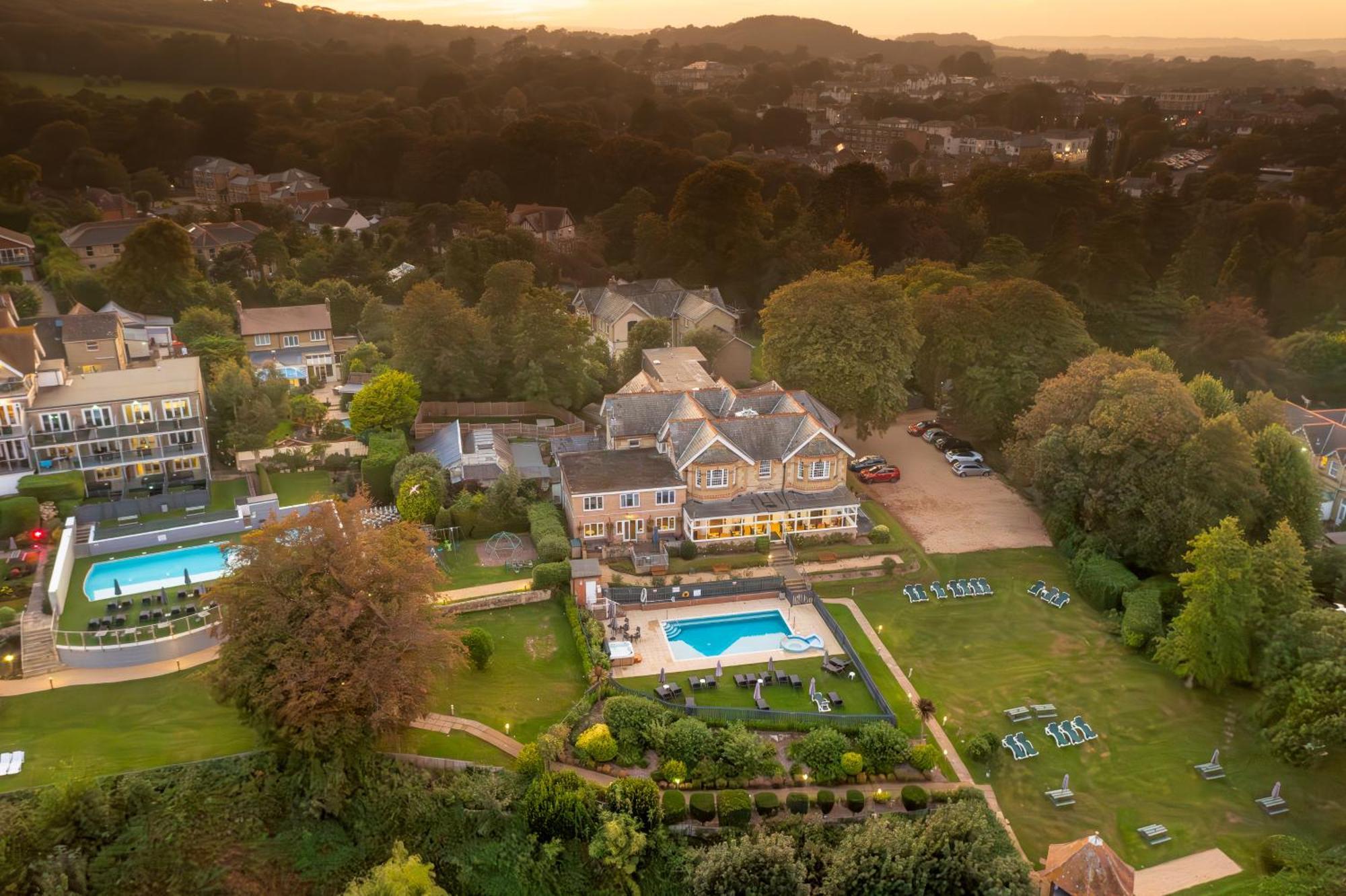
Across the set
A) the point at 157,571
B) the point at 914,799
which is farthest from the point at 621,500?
the point at 157,571

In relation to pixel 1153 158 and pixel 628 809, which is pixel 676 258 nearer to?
pixel 628 809

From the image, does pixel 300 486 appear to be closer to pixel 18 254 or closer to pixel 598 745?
pixel 598 745

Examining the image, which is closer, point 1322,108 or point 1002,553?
point 1002,553

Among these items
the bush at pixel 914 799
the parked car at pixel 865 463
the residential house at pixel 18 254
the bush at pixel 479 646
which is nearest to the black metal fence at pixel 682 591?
the bush at pixel 479 646

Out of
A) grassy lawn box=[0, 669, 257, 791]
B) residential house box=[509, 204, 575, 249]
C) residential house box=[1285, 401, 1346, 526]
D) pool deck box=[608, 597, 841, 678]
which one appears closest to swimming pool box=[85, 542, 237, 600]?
grassy lawn box=[0, 669, 257, 791]

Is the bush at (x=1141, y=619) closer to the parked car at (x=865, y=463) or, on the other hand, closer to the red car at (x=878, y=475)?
the red car at (x=878, y=475)

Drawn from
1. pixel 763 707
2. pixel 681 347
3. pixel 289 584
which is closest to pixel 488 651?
pixel 289 584
